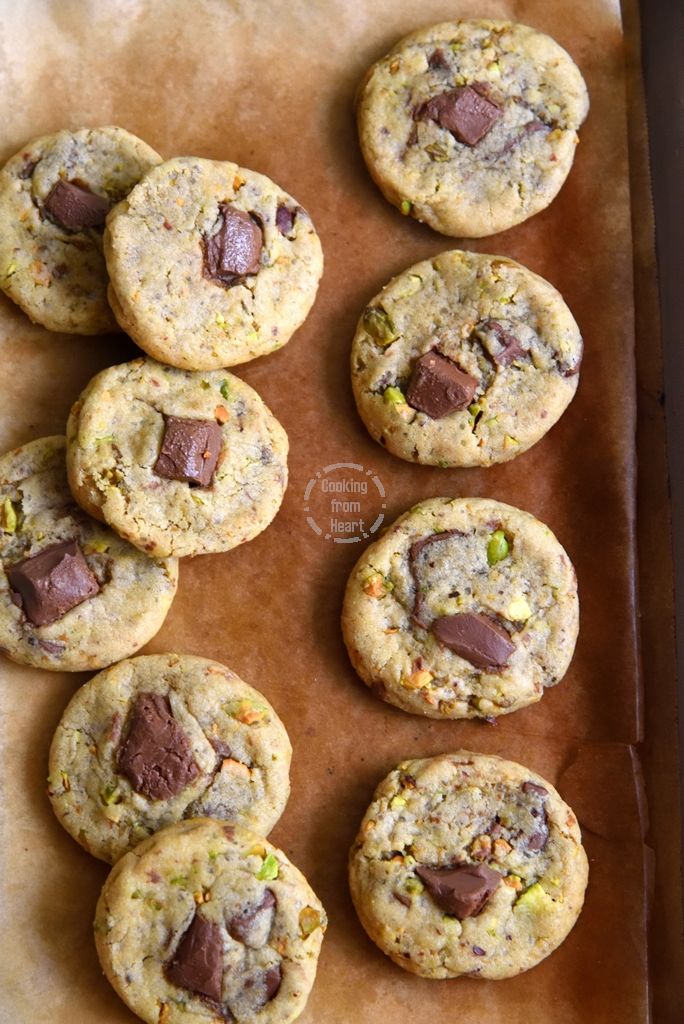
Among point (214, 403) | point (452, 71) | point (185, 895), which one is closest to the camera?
point (185, 895)

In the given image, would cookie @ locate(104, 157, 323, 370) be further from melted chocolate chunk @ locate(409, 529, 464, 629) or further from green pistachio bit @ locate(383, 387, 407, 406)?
melted chocolate chunk @ locate(409, 529, 464, 629)

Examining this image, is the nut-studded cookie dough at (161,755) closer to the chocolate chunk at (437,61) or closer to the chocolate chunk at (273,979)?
the chocolate chunk at (273,979)

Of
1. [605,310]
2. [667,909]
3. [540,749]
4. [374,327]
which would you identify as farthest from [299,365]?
[667,909]

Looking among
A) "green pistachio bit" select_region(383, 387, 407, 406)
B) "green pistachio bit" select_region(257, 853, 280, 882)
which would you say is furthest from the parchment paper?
"green pistachio bit" select_region(257, 853, 280, 882)

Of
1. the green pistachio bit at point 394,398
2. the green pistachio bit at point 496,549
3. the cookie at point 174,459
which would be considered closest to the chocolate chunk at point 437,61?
the green pistachio bit at point 394,398

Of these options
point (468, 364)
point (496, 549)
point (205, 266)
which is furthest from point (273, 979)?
point (205, 266)

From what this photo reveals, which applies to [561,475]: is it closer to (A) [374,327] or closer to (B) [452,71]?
(A) [374,327]

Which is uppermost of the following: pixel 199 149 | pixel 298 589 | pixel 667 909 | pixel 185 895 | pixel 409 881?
pixel 199 149
